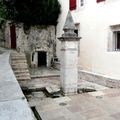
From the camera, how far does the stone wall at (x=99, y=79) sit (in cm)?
729

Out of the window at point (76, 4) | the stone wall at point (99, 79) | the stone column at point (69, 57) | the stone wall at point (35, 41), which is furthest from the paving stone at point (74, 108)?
the stone wall at point (35, 41)

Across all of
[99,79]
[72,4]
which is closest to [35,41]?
[72,4]

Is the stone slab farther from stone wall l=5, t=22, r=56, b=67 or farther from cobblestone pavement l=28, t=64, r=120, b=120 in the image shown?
stone wall l=5, t=22, r=56, b=67

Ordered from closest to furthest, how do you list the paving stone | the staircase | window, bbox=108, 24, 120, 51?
1. the paving stone
2. window, bbox=108, 24, 120, 51
3. the staircase

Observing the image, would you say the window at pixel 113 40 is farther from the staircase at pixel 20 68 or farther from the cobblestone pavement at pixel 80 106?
the staircase at pixel 20 68

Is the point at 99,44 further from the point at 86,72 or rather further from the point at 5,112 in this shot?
the point at 5,112

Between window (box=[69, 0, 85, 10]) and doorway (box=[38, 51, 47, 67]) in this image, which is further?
doorway (box=[38, 51, 47, 67])

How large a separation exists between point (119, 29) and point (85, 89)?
2.55m

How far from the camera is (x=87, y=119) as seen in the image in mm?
4613

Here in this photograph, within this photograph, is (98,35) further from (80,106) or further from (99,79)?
(80,106)

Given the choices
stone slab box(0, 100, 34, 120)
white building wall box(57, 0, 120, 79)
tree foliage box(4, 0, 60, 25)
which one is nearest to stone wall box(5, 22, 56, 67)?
tree foliage box(4, 0, 60, 25)

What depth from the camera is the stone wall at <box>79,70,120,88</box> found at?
7.29 metres

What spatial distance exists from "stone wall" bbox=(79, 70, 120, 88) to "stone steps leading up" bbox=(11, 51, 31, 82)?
252cm

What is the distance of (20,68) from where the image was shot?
9.48 meters
